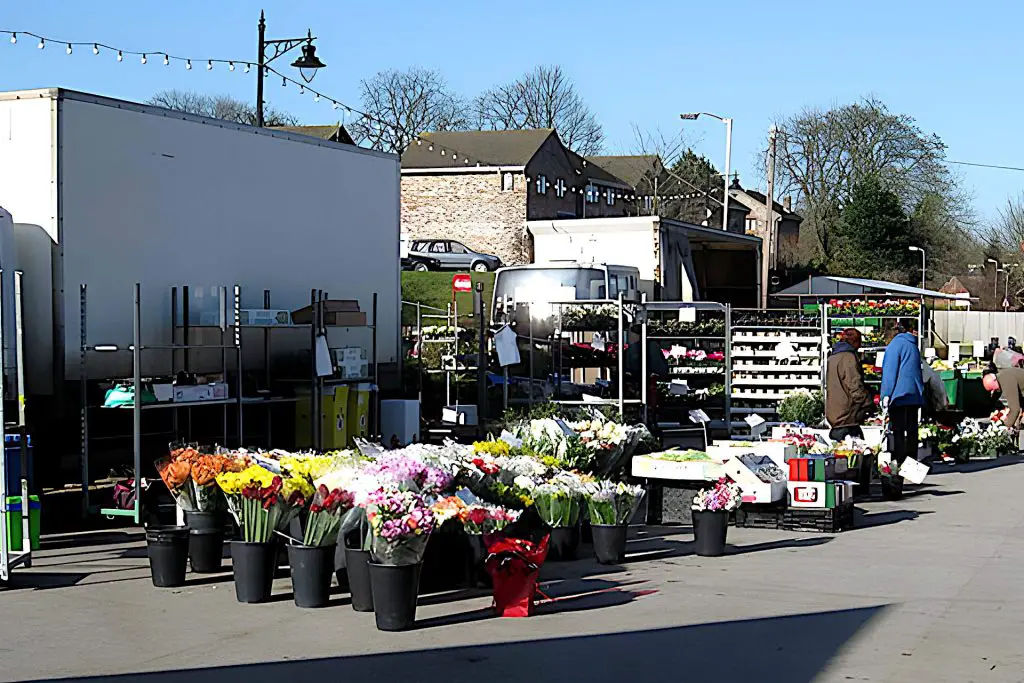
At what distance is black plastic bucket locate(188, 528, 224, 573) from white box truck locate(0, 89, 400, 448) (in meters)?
2.62

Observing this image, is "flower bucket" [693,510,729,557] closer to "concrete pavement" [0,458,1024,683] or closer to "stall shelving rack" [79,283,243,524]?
"concrete pavement" [0,458,1024,683]

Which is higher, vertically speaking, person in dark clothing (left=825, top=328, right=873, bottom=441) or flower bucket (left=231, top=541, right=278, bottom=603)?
person in dark clothing (left=825, top=328, right=873, bottom=441)

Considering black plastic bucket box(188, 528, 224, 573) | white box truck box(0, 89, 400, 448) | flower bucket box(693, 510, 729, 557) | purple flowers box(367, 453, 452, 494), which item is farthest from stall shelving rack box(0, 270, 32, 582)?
flower bucket box(693, 510, 729, 557)

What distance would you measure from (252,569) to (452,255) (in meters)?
33.7

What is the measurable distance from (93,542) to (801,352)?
12.1 meters

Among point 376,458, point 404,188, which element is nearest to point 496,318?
point 376,458

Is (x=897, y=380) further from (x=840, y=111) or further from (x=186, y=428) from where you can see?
(x=840, y=111)

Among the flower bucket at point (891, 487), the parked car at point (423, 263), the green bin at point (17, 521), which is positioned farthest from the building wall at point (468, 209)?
the green bin at point (17, 521)

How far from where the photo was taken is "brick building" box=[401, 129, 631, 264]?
169 feet

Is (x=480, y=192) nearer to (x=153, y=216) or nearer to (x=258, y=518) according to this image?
(x=153, y=216)

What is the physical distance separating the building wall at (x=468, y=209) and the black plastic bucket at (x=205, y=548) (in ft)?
137

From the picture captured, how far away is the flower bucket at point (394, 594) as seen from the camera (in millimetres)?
7711

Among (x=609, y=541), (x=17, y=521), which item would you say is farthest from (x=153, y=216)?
(x=609, y=541)

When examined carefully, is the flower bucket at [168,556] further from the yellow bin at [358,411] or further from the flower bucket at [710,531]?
the yellow bin at [358,411]
